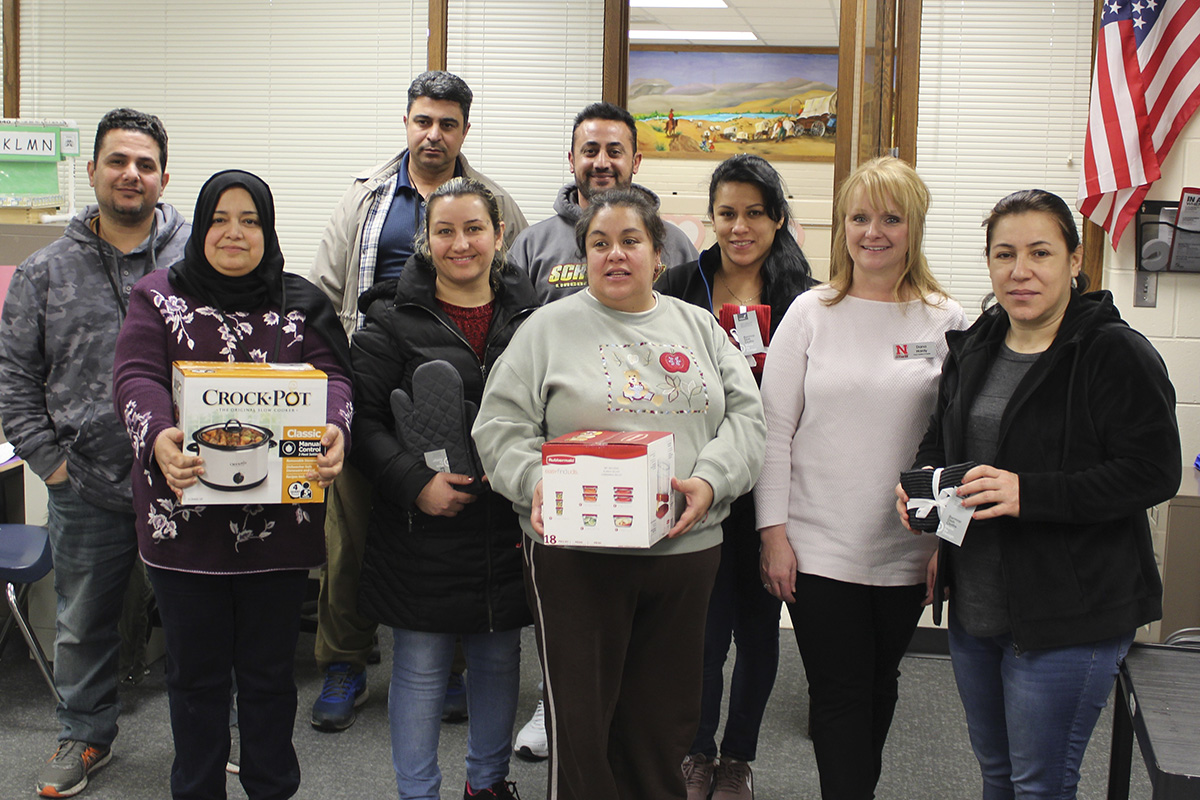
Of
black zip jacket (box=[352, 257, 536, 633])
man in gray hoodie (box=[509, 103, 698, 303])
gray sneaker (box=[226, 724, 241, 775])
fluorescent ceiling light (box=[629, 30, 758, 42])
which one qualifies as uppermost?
fluorescent ceiling light (box=[629, 30, 758, 42])

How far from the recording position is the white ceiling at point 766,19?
21.8 ft

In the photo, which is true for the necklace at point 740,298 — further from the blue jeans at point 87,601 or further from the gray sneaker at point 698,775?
the blue jeans at point 87,601

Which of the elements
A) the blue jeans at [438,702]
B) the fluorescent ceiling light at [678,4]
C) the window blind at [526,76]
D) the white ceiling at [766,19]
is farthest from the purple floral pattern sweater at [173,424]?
the fluorescent ceiling light at [678,4]

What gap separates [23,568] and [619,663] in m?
1.90

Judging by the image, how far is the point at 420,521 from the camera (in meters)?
2.03

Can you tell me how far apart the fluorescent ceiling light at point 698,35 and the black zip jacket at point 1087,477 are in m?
5.98

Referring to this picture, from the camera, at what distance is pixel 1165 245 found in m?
3.26

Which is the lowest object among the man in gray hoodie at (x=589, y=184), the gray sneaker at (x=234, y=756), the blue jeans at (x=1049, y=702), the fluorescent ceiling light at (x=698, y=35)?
the gray sneaker at (x=234, y=756)

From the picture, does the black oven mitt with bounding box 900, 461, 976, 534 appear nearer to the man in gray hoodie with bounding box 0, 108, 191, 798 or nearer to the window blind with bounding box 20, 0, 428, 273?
the man in gray hoodie with bounding box 0, 108, 191, 798

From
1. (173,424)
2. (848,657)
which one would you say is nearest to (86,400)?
(173,424)

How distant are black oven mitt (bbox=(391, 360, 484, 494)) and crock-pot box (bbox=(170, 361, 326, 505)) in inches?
8.9

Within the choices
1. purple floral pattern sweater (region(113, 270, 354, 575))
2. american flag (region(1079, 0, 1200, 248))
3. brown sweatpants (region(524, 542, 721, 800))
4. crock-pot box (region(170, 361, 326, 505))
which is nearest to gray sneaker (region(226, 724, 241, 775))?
purple floral pattern sweater (region(113, 270, 354, 575))

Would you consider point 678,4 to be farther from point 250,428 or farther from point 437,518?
point 250,428

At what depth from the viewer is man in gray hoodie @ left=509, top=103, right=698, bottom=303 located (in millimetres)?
2736
